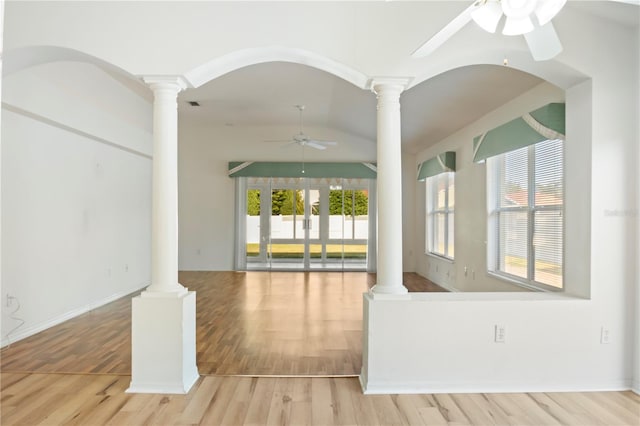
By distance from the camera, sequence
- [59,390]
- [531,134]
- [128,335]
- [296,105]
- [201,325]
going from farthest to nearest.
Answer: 1. [296,105]
2. [201,325]
3. [128,335]
4. [531,134]
5. [59,390]

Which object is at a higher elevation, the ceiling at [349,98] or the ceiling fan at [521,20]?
the ceiling at [349,98]

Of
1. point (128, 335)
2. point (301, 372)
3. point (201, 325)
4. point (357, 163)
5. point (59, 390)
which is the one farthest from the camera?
point (357, 163)

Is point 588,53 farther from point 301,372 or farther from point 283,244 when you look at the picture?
point 283,244

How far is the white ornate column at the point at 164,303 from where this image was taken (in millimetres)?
3061

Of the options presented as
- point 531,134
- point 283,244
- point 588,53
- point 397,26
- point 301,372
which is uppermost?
point 397,26

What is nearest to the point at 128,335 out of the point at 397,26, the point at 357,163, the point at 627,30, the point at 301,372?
the point at 301,372

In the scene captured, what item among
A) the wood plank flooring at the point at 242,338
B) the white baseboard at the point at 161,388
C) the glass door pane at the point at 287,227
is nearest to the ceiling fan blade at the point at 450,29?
the wood plank flooring at the point at 242,338

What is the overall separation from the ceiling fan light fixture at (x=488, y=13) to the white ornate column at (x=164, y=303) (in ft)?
7.03

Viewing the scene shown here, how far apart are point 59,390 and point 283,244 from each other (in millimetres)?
6307

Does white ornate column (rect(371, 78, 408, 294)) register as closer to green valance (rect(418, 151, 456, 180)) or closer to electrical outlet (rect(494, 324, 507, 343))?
electrical outlet (rect(494, 324, 507, 343))

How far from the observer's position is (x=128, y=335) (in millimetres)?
4410

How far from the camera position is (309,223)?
30.5 feet

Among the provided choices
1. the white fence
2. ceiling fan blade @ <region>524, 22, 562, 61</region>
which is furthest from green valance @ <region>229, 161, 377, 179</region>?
ceiling fan blade @ <region>524, 22, 562, 61</region>

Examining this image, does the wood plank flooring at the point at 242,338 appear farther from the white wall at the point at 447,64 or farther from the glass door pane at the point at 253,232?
the glass door pane at the point at 253,232
